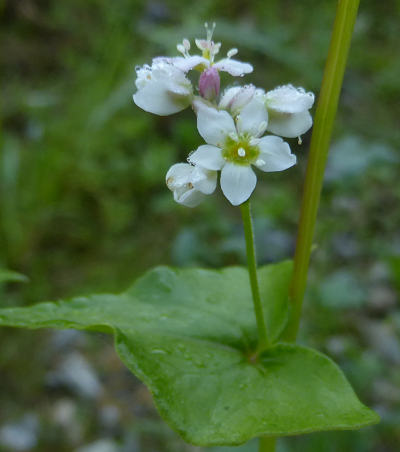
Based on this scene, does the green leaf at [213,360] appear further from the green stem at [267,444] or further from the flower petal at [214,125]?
the flower petal at [214,125]

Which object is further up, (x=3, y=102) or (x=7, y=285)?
(x=3, y=102)

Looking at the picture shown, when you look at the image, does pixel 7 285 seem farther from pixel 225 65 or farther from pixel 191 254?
pixel 225 65

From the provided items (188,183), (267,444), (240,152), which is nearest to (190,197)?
(188,183)

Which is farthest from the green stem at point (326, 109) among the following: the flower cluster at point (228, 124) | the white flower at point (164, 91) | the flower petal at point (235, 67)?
the white flower at point (164, 91)

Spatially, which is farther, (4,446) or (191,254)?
(191,254)

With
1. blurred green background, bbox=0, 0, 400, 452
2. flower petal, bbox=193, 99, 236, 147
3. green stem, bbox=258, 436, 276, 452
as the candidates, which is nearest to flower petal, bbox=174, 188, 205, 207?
flower petal, bbox=193, 99, 236, 147

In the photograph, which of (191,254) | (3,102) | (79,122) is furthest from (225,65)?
(3,102)

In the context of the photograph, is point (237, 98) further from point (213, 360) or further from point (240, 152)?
point (213, 360)
